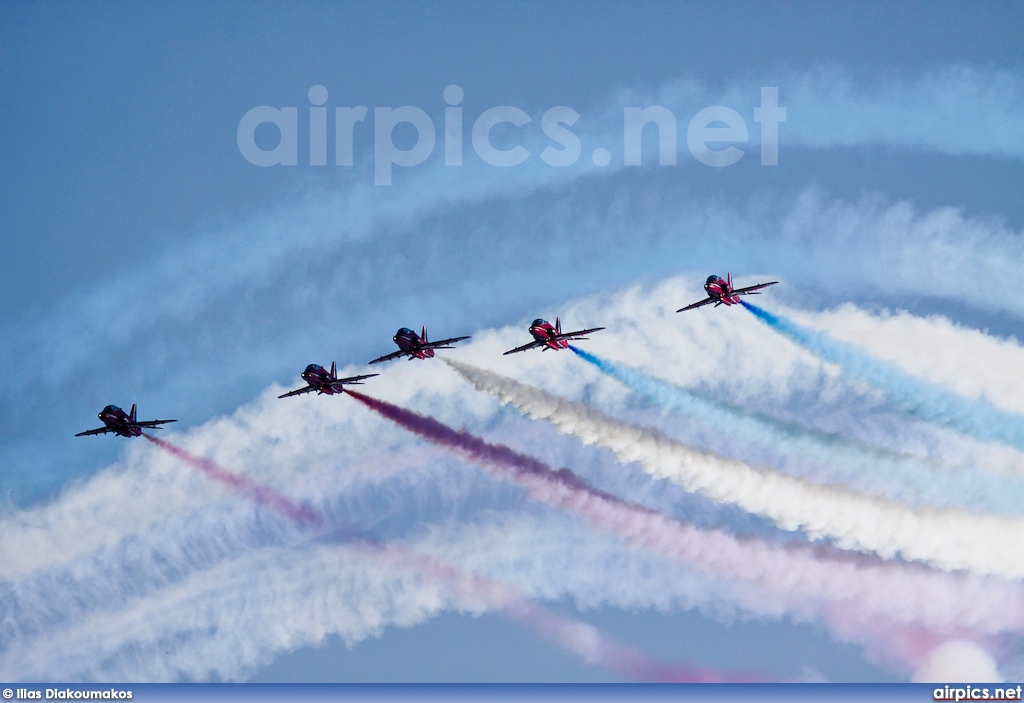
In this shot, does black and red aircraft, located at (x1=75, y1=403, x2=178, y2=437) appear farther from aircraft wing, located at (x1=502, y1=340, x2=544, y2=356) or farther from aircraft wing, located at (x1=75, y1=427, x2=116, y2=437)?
aircraft wing, located at (x1=502, y1=340, x2=544, y2=356)

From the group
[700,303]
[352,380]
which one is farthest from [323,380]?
[700,303]

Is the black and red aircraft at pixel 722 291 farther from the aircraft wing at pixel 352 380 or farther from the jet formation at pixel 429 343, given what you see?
the aircraft wing at pixel 352 380

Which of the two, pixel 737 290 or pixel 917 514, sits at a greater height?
pixel 737 290

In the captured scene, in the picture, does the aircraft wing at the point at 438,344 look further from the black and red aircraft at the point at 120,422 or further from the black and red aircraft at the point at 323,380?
the black and red aircraft at the point at 120,422

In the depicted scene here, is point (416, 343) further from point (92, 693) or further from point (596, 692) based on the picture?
point (596, 692)

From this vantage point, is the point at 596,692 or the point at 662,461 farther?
the point at 596,692

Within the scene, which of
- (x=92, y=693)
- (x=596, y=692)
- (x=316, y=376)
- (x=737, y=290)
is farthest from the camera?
(x=596, y=692)

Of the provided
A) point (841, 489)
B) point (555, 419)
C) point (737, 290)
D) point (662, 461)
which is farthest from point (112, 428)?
point (841, 489)

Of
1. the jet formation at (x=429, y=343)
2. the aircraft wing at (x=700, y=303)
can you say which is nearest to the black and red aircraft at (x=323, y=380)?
the jet formation at (x=429, y=343)

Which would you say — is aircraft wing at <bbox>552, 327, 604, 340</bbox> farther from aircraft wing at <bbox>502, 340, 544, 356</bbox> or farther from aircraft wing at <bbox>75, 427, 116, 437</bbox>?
aircraft wing at <bbox>75, 427, 116, 437</bbox>

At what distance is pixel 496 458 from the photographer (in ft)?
269

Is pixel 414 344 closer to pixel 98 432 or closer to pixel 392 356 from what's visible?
pixel 392 356

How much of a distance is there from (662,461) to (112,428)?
109 feet

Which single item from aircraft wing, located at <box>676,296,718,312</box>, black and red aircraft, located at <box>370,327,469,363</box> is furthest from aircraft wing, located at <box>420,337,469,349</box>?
aircraft wing, located at <box>676,296,718,312</box>
